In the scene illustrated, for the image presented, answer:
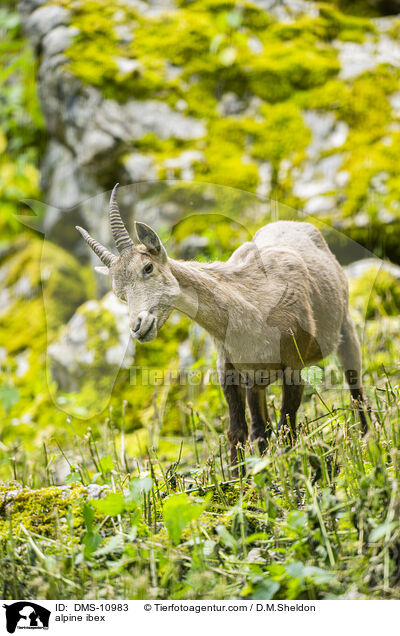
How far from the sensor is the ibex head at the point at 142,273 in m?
2.72

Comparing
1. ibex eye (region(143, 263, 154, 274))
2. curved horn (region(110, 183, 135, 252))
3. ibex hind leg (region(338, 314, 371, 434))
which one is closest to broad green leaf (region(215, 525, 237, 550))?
ibex eye (region(143, 263, 154, 274))

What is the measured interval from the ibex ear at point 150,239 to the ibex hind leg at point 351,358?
1569mm

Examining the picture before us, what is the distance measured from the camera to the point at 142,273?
108 inches

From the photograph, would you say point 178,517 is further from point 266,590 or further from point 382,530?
point 382,530

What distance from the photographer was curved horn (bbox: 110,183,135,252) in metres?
2.73

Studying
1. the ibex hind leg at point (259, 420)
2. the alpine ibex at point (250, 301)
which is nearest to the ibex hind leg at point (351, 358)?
the alpine ibex at point (250, 301)

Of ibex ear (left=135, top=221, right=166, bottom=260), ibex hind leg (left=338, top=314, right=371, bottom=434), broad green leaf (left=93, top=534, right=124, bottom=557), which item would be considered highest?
ibex ear (left=135, top=221, right=166, bottom=260)

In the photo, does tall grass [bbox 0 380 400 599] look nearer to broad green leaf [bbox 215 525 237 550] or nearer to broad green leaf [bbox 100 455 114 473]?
broad green leaf [bbox 215 525 237 550]

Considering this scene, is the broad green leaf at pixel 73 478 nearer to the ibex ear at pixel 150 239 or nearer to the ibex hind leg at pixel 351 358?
the ibex ear at pixel 150 239

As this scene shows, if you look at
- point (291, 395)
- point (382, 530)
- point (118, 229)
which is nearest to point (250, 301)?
point (291, 395)
